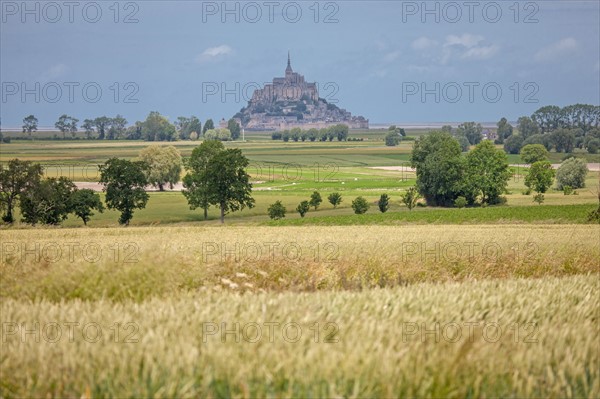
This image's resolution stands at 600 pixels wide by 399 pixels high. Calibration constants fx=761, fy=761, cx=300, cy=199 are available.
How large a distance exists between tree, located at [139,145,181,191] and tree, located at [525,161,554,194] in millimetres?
51540

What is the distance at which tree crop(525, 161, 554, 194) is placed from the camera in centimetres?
11062

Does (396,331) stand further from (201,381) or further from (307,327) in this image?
(201,381)

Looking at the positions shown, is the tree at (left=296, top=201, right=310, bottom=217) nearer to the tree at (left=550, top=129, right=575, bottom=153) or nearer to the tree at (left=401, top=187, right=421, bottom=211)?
the tree at (left=401, top=187, right=421, bottom=211)

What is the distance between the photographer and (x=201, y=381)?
237 inches

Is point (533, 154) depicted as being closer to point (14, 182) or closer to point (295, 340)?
point (14, 182)

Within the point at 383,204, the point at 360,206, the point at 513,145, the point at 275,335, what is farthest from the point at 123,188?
the point at 513,145

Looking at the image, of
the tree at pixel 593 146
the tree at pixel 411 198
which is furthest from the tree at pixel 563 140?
the tree at pixel 411 198

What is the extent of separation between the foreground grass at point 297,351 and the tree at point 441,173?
9235cm

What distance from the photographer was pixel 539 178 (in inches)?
4380

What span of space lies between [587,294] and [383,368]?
4.64m

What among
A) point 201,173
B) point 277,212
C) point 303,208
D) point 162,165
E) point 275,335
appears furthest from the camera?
point 162,165

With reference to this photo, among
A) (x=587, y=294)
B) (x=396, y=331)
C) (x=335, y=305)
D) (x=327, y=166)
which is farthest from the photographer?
(x=327, y=166)

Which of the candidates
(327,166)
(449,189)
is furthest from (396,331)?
(327,166)

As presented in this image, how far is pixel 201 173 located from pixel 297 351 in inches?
2981
